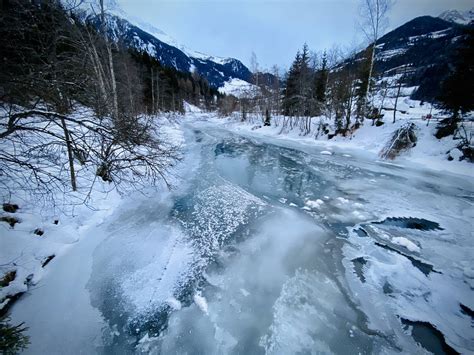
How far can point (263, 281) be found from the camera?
11.5 ft

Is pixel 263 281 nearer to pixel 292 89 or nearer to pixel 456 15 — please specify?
pixel 292 89

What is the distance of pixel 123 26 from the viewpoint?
13211 millimetres

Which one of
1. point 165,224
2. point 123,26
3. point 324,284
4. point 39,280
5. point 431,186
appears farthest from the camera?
point 123,26

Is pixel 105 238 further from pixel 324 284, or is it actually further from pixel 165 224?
pixel 324 284

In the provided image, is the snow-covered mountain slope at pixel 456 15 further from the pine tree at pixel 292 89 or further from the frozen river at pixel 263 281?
the frozen river at pixel 263 281

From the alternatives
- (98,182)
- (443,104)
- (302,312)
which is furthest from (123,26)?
(443,104)

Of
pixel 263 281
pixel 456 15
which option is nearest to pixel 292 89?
pixel 263 281

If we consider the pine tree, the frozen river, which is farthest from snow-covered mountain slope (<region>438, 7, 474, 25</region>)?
the frozen river

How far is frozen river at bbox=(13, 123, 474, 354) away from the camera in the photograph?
8.52ft

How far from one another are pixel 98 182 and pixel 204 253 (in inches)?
177

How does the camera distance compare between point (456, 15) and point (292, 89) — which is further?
point (456, 15)

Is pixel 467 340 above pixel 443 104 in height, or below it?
below

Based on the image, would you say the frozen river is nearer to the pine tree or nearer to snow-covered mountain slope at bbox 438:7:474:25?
the pine tree

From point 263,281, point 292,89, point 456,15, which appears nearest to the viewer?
point 263,281
